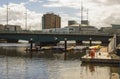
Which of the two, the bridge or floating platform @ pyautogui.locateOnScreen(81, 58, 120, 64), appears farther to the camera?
the bridge

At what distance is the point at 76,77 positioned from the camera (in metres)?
59.7

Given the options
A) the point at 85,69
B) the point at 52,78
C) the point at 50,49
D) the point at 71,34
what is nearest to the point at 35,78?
the point at 52,78

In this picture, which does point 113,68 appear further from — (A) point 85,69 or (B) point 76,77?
(B) point 76,77

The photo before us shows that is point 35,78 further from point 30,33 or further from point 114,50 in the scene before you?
point 30,33

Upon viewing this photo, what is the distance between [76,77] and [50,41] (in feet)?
320

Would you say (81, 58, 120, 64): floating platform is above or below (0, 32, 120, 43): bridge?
below

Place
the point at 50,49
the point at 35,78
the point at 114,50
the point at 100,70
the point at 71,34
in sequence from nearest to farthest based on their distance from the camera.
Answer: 1. the point at 35,78
2. the point at 100,70
3. the point at 114,50
4. the point at 50,49
5. the point at 71,34

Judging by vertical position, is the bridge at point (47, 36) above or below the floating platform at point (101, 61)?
above

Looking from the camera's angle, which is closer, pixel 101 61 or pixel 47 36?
pixel 101 61

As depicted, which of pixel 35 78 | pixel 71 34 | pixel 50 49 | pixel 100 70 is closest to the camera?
pixel 35 78

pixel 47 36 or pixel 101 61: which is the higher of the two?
pixel 47 36

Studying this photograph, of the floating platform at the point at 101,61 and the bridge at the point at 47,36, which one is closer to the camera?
the floating platform at the point at 101,61

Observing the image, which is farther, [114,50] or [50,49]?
[50,49]

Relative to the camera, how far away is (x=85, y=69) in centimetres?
7156
